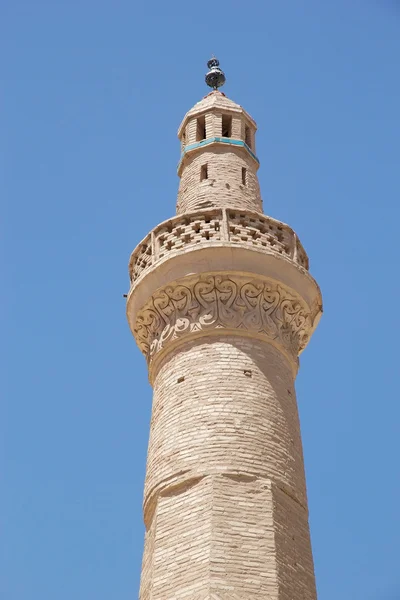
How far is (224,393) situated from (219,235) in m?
1.88

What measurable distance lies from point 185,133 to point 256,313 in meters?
3.98

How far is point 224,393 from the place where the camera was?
9.20 metres

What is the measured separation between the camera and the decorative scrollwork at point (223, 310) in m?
9.86


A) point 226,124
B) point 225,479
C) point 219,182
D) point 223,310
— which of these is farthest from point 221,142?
point 225,479

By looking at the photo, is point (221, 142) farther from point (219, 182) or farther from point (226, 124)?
point (219, 182)

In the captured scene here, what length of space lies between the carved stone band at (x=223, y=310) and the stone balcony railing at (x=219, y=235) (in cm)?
39

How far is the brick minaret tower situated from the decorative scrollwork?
0.01 m

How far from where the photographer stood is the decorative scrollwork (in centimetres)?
986

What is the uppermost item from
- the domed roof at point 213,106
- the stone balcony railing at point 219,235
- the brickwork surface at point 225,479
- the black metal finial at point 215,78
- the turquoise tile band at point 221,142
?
the black metal finial at point 215,78

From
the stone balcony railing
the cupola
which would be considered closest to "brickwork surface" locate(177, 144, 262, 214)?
the cupola

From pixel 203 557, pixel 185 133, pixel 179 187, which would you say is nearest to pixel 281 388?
pixel 203 557

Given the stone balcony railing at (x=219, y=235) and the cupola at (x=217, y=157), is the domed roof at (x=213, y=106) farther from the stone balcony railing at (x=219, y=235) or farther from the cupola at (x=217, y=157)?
the stone balcony railing at (x=219, y=235)

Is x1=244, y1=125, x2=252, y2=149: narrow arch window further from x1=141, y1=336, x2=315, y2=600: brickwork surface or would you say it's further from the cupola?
x1=141, y1=336, x2=315, y2=600: brickwork surface

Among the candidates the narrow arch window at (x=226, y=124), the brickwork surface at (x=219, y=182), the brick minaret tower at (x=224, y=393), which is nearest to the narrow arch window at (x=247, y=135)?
the narrow arch window at (x=226, y=124)
